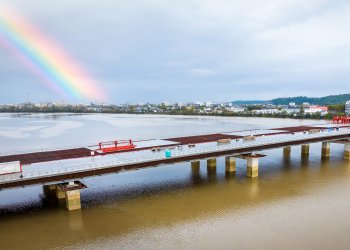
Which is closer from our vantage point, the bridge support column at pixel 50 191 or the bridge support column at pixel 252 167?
the bridge support column at pixel 50 191

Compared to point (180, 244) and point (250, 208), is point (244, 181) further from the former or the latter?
point (180, 244)

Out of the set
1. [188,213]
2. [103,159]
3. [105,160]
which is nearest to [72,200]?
[105,160]

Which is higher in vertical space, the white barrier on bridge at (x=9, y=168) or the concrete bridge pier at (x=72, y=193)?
the white barrier on bridge at (x=9, y=168)

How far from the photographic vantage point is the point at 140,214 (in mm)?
17766

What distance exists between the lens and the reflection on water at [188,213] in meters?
14.7

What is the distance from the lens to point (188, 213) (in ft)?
58.7

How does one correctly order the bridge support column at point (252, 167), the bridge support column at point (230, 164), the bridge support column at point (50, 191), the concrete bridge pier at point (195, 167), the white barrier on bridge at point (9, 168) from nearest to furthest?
the white barrier on bridge at point (9, 168), the bridge support column at point (50, 191), the bridge support column at point (252, 167), the bridge support column at point (230, 164), the concrete bridge pier at point (195, 167)

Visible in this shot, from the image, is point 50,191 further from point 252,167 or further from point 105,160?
point 252,167

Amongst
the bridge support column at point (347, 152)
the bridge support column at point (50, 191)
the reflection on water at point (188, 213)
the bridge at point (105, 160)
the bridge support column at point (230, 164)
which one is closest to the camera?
the reflection on water at point (188, 213)

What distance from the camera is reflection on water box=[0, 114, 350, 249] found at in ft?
48.1

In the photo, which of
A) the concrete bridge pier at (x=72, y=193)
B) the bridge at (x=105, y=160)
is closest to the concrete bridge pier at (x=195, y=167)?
the bridge at (x=105, y=160)

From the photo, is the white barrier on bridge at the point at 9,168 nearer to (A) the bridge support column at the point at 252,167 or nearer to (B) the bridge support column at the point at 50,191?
(B) the bridge support column at the point at 50,191

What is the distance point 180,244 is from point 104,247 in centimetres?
362

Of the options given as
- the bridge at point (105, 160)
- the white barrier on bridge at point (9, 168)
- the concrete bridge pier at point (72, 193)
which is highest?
the white barrier on bridge at point (9, 168)
